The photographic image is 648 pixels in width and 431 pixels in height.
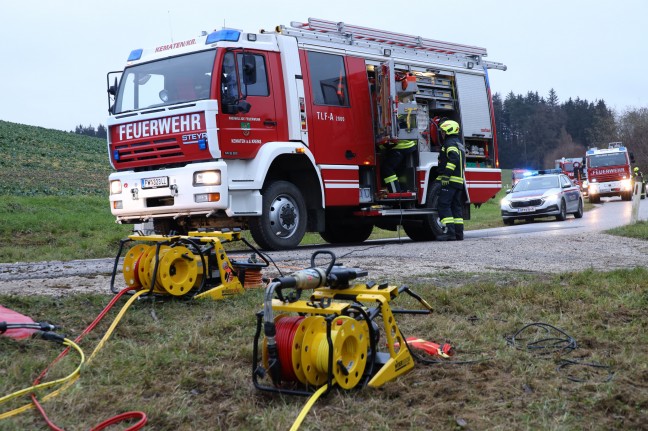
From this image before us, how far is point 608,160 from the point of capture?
3684 centimetres

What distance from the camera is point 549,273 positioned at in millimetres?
7762

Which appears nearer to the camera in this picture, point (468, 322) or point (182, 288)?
point (468, 322)

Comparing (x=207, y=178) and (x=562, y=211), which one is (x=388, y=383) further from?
(x=562, y=211)

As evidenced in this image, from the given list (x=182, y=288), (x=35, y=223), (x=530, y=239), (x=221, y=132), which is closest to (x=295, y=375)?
(x=182, y=288)

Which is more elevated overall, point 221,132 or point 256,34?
point 256,34

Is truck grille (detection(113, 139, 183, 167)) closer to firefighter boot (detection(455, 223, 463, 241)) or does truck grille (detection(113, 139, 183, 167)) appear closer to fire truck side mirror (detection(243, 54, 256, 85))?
fire truck side mirror (detection(243, 54, 256, 85))

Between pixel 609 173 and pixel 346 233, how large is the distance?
82.2 ft

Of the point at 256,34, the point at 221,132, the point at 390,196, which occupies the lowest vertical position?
the point at 390,196

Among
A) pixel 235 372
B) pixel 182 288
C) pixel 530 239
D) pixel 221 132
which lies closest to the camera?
pixel 235 372

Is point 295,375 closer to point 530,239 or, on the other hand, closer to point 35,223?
point 530,239

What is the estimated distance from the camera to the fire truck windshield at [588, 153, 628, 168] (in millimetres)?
36625

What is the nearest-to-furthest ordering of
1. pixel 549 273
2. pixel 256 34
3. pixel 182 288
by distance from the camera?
pixel 182 288 < pixel 549 273 < pixel 256 34

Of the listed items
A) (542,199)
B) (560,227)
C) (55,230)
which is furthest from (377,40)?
(542,199)

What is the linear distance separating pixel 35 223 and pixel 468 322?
1352 cm
